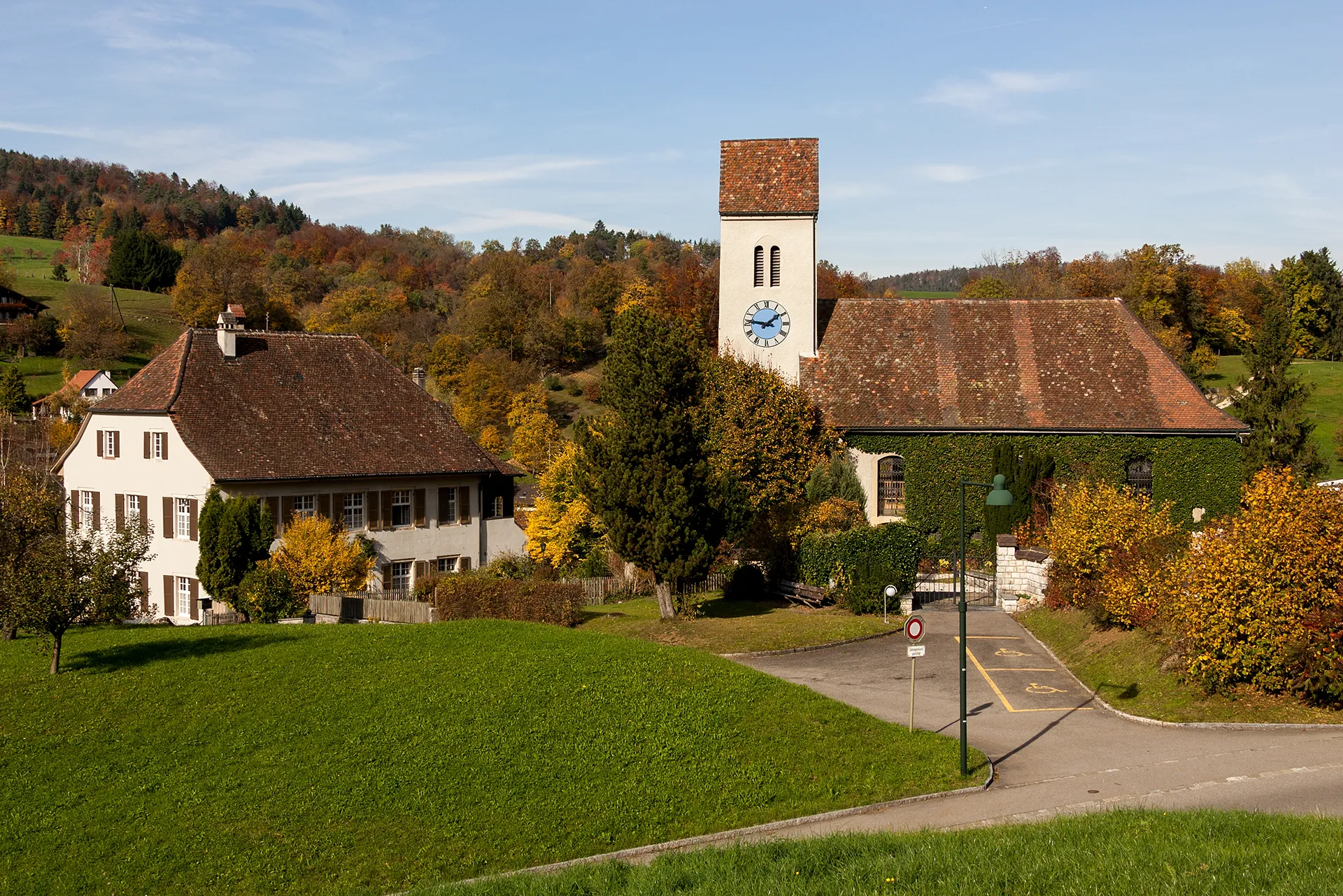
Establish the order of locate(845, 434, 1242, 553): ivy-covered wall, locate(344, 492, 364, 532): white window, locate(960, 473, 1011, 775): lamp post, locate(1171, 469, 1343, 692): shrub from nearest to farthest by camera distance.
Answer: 1. locate(960, 473, 1011, 775): lamp post
2. locate(1171, 469, 1343, 692): shrub
3. locate(344, 492, 364, 532): white window
4. locate(845, 434, 1242, 553): ivy-covered wall

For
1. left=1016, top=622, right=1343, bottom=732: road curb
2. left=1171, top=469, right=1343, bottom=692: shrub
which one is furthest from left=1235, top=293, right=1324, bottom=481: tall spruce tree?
left=1016, top=622, right=1343, bottom=732: road curb

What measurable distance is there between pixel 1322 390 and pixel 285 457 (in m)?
68.2

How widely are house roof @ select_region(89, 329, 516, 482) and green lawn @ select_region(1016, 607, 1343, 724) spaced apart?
74.3ft

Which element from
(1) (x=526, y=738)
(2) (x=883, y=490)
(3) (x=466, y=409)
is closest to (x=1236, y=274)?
(3) (x=466, y=409)

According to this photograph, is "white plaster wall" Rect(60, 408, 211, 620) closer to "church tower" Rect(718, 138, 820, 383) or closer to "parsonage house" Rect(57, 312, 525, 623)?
"parsonage house" Rect(57, 312, 525, 623)

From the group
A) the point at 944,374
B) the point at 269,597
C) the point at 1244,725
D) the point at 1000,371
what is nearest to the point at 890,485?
the point at 944,374

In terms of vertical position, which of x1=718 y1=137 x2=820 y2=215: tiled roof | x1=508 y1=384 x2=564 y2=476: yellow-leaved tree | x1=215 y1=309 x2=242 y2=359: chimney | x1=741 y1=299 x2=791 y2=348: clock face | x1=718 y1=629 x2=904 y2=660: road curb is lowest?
x1=718 y1=629 x2=904 y2=660: road curb

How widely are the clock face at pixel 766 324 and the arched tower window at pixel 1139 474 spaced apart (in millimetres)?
13570

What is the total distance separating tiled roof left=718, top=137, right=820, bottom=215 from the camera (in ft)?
148

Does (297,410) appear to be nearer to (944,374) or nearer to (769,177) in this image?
(769,177)

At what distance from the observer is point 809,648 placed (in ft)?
95.2

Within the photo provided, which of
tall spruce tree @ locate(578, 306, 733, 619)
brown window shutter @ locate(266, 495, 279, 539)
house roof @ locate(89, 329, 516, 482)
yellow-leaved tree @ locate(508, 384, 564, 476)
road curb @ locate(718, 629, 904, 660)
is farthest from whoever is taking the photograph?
yellow-leaved tree @ locate(508, 384, 564, 476)

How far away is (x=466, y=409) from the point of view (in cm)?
8438

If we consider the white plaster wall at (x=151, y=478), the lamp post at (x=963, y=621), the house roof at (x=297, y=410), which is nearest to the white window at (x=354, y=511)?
the house roof at (x=297, y=410)
